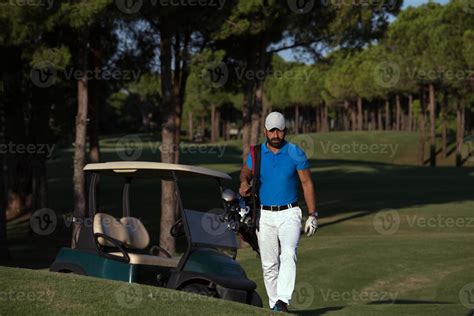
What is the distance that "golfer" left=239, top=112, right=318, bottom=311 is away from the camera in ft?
30.5

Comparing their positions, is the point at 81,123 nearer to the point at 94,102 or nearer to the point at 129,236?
the point at 94,102

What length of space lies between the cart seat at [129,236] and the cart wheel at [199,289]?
1.55ft

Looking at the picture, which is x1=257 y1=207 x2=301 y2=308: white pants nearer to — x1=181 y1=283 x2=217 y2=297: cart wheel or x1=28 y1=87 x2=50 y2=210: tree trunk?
x1=181 y1=283 x2=217 y2=297: cart wheel

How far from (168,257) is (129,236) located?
1.71 ft

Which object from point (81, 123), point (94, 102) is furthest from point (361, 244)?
point (94, 102)

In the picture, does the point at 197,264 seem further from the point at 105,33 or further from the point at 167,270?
the point at 105,33

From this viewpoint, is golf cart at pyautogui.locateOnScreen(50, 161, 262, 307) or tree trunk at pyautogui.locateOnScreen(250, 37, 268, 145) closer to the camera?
golf cart at pyautogui.locateOnScreen(50, 161, 262, 307)

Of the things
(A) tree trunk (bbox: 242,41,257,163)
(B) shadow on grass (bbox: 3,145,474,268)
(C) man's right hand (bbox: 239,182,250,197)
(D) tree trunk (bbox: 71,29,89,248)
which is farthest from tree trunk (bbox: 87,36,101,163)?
(C) man's right hand (bbox: 239,182,250,197)

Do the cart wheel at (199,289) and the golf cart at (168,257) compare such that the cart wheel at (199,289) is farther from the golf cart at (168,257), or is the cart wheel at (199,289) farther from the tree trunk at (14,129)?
the tree trunk at (14,129)

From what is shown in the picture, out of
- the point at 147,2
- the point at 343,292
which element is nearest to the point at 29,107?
the point at 147,2

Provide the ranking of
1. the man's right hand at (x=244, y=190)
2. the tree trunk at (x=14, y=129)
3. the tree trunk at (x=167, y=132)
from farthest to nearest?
the tree trunk at (x=14, y=129) < the tree trunk at (x=167, y=132) < the man's right hand at (x=244, y=190)

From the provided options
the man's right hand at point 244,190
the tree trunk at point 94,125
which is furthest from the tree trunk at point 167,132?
the man's right hand at point 244,190

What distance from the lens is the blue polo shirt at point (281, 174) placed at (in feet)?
30.6

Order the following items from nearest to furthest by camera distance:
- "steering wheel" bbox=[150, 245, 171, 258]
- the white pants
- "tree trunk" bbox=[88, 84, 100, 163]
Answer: the white pants < "steering wheel" bbox=[150, 245, 171, 258] < "tree trunk" bbox=[88, 84, 100, 163]
